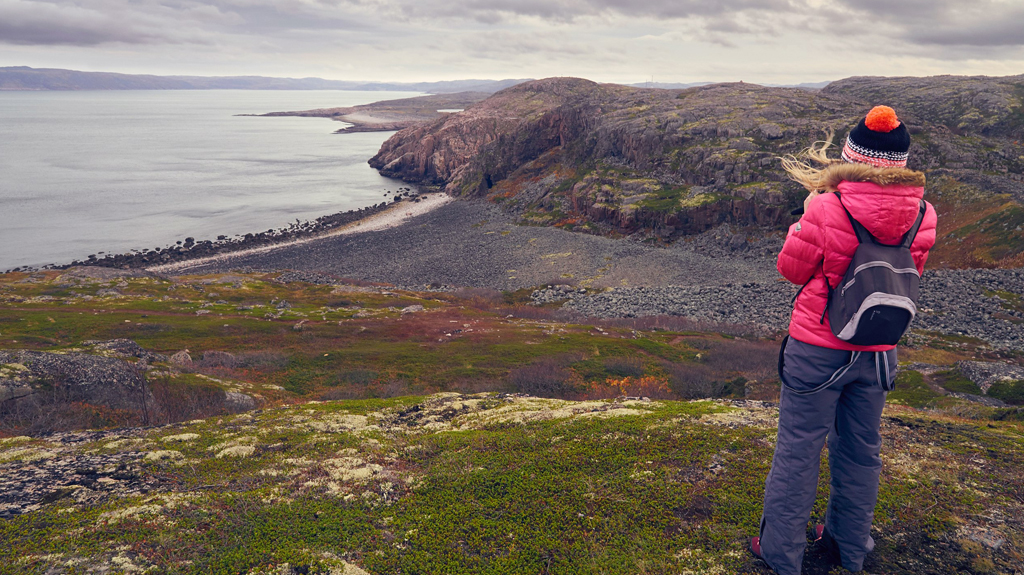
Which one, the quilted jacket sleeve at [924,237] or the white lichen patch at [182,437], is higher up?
the quilted jacket sleeve at [924,237]

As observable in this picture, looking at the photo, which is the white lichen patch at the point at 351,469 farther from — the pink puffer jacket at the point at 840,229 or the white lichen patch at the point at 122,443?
the pink puffer jacket at the point at 840,229

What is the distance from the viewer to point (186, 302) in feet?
174

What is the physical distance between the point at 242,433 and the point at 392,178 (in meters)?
159

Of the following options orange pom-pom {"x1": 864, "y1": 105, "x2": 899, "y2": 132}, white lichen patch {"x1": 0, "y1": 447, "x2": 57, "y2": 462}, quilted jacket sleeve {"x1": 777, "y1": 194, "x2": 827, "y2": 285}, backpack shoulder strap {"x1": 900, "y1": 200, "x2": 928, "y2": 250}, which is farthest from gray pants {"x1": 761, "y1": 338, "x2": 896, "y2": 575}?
white lichen patch {"x1": 0, "y1": 447, "x2": 57, "y2": 462}

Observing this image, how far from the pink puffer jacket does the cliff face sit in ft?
213

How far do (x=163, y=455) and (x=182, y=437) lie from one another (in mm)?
1452

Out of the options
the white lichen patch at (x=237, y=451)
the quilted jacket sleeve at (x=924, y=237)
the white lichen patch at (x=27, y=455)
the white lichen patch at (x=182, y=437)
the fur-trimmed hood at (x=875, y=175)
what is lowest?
the white lichen patch at (x=182, y=437)

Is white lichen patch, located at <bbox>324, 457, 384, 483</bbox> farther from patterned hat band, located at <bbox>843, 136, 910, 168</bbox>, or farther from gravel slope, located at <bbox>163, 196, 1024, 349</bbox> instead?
gravel slope, located at <bbox>163, 196, 1024, 349</bbox>

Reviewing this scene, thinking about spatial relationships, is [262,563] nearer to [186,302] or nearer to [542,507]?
[542,507]

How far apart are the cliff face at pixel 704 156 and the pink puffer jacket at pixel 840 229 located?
213 ft

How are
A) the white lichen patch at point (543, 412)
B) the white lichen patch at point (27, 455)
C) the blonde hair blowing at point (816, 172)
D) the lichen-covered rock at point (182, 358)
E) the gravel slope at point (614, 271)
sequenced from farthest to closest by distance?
the gravel slope at point (614, 271), the lichen-covered rock at point (182, 358), the white lichen patch at point (543, 412), the white lichen patch at point (27, 455), the blonde hair blowing at point (816, 172)

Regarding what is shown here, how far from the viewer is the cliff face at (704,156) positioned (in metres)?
76.9

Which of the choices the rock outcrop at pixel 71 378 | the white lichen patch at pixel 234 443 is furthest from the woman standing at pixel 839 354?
the rock outcrop at pixel 71 378

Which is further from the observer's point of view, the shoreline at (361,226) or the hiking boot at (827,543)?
the shoreline at (361,226)
